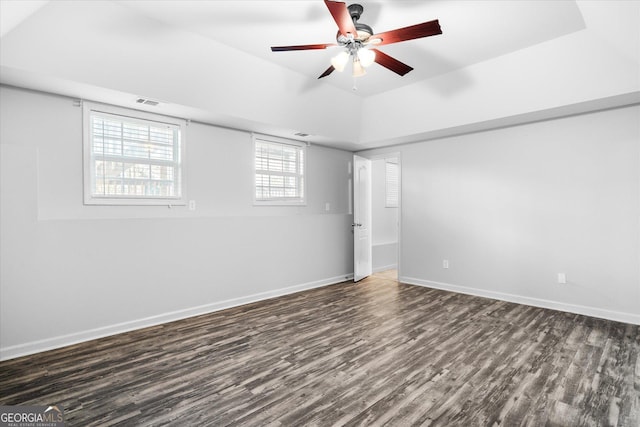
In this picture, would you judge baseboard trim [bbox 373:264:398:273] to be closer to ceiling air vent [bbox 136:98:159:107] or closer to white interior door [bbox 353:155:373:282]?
white interior door [bbox 353:155:373:282]

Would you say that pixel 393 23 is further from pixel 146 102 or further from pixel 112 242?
pixel 112 242

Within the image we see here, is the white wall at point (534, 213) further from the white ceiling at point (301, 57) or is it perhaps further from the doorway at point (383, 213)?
the doorway at point (383, 213)

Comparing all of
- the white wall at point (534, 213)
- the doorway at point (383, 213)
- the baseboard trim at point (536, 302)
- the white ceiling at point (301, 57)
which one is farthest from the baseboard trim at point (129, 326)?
the white wall at point (534, 213)

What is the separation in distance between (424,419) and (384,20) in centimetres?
327

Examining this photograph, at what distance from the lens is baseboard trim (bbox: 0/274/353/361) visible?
298 centimetres

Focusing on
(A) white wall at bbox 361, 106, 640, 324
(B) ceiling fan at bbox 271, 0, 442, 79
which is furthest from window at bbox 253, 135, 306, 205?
(B) ceiling fan at bbox 271, 0, 442, 79

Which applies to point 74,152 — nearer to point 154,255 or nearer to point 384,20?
point 154,255

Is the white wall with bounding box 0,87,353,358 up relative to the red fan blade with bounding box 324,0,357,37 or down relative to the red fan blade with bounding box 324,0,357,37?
down

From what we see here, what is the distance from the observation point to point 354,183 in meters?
5.88

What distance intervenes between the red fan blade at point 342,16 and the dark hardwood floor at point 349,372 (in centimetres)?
269

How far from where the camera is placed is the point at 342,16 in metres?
2.38

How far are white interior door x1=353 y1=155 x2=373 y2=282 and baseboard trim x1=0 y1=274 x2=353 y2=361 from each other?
1.19 meters

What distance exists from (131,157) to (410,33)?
315 cm

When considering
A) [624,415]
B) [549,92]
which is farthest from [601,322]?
[549,92]
